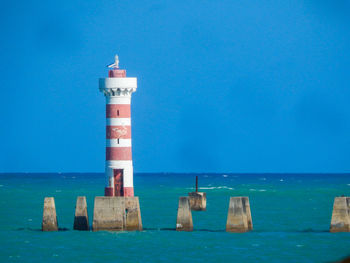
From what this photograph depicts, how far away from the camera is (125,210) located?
29.8m

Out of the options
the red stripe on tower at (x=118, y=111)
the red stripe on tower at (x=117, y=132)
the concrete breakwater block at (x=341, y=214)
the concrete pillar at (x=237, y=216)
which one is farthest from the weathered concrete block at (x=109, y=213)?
the concrete breakwater block at (x=341, y=214)

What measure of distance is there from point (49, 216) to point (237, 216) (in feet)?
19.3

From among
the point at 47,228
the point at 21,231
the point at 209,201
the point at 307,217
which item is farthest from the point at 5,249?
the point at 209,201

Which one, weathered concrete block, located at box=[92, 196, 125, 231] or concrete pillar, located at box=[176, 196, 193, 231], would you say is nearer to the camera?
weathered concrete block, located at box=[92, 196, 125, 231]

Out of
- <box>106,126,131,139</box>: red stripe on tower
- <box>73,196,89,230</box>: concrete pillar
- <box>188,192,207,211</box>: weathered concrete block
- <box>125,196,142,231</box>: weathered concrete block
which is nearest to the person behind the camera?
<box>125,196,142,231</box>: weathered concrete block

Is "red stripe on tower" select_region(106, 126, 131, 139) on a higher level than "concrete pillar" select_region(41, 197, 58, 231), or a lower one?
higher

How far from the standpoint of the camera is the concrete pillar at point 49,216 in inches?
1168

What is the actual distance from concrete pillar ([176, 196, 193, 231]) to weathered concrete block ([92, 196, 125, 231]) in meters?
1.85

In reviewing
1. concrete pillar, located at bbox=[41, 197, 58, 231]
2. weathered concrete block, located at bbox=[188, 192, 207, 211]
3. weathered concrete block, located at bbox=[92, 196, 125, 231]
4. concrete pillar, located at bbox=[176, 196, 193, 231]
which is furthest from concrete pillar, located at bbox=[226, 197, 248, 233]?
weathered concrete block, located at bbox=[188, 192, 207, 211]

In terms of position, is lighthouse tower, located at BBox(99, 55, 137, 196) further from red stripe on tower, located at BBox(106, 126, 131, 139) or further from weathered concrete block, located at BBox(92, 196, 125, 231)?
weathered concrete block, located at BBox(92, 196, 125, 231)

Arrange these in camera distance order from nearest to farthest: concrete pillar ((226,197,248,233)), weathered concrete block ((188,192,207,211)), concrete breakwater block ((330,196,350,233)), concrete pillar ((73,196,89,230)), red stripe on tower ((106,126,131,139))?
concrete pillar ((226,197,248,233)) < concrete breakwater block ((330,196,350,233)) < concrete pillar ((73,196,89,230)) < red stripe on tower ((106,126,131,139)) < weathered concrete block ((188,192,207,211))

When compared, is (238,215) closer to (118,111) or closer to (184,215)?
(184,215)

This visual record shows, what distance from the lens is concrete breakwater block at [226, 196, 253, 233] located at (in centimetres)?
2820

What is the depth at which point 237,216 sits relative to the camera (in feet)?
95.1
